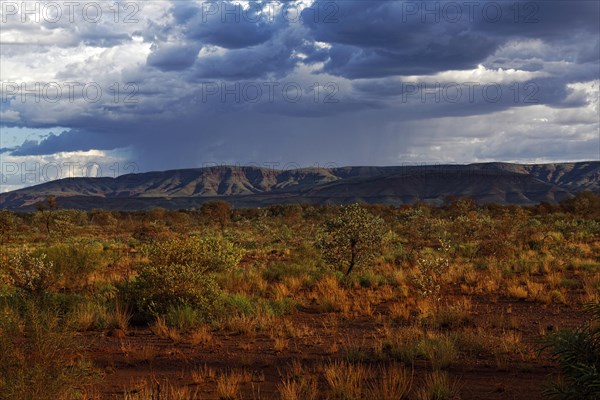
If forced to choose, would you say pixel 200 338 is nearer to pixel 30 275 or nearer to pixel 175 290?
Answer: pixel 175 290

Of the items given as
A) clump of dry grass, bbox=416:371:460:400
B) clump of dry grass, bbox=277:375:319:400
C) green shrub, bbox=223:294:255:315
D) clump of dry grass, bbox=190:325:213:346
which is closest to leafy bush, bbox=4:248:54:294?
green shrub, bbox=223:294:255:315

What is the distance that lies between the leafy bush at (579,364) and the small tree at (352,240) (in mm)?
13833

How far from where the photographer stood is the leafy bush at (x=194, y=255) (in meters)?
15.2

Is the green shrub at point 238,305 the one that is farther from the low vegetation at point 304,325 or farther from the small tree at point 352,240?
the small tree at point 352,240

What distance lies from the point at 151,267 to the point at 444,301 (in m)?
8.15

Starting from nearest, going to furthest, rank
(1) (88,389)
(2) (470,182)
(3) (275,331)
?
(1) (88,389), (3) (275,331), (2) (470,182)

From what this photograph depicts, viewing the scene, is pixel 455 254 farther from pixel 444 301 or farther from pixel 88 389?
pixel 88 389

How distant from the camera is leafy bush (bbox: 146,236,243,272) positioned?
1520 centimetres

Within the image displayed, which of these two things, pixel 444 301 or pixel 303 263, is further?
pixel 303 263

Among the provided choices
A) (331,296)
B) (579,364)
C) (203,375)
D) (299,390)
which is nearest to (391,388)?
(299,390)

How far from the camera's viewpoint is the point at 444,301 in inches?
669

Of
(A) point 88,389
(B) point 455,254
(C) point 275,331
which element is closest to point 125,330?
(C) point 275,331

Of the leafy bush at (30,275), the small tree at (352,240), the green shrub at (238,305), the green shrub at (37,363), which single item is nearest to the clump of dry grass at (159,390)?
the green shrub at (37,363)

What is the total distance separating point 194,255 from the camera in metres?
15.4
